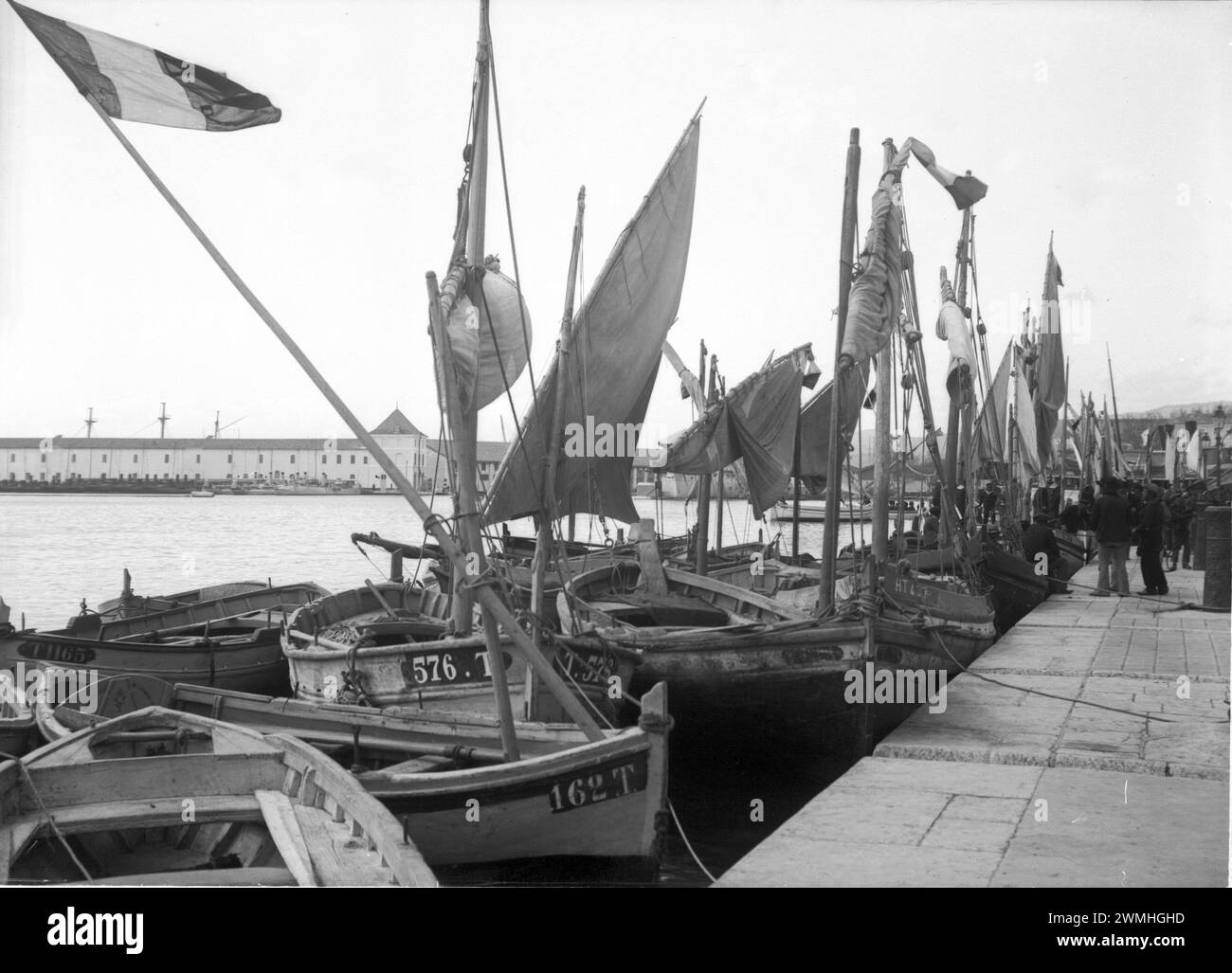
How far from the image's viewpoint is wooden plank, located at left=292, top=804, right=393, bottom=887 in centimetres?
466

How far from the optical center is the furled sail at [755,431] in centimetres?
1428

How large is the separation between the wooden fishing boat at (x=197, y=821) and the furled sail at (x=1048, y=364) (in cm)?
1523

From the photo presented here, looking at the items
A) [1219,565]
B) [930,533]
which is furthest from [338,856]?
[930,533]

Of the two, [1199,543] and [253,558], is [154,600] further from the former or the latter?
[253,558]

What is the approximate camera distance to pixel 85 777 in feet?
18.0

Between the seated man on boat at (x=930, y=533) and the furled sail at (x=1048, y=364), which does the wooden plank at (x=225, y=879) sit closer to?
the seated man on boat at (x=930, y=533)

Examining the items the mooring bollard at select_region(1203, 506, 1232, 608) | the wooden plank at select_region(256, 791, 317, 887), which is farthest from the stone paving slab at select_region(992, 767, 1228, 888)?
the mooring bollard at select_region(1203, 506, 1232, 608)

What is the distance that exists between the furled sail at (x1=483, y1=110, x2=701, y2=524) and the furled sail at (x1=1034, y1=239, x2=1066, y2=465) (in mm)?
7642

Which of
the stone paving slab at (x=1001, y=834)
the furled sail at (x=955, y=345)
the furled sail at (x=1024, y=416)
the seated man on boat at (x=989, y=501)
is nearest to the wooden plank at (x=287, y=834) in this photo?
the stone paving slab at (x=1001, y=834)

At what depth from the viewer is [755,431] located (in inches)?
583

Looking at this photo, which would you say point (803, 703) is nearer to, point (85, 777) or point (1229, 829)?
point (1229, 829)

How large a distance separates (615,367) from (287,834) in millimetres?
8100

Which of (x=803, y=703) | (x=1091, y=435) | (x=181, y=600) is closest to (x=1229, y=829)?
(x=803, y=703)

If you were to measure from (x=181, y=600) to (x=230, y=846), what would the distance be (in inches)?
398
